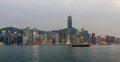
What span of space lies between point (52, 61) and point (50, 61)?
864mm

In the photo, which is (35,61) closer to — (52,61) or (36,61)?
(36,61)

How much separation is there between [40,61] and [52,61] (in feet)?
17.0

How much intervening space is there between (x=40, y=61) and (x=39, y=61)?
552mm

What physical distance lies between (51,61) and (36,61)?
6923 mm

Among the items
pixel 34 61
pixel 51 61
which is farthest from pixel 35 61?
pixel 51 61

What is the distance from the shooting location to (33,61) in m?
108

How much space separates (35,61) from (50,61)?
22.3ft

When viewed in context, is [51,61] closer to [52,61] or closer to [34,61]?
[52,61]

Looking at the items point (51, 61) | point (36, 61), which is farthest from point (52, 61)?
point (36, 61)

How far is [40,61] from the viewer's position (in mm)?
106750

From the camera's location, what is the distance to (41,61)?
107 meters

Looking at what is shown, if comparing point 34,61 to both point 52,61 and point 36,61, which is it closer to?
point 36,61

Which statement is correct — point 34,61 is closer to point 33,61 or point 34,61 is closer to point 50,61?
point 33,61

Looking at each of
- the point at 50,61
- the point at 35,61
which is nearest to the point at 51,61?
the point at 50,61
